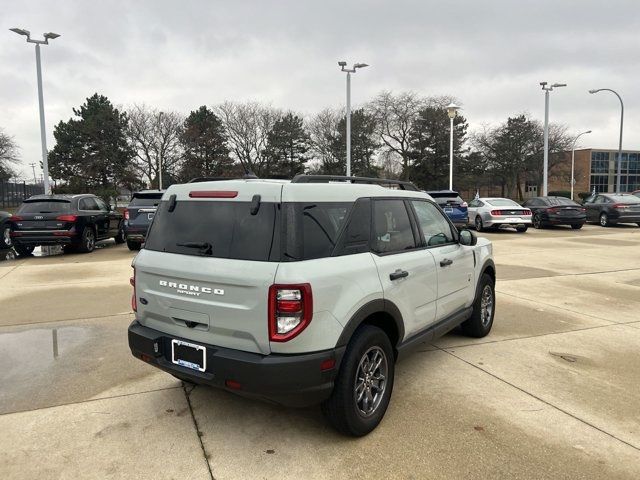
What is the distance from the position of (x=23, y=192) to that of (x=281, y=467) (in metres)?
40.7

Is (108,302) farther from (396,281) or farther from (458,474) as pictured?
(458,474)

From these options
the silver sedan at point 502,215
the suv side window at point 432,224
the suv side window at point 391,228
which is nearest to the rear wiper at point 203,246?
the suv side window at point 391,228

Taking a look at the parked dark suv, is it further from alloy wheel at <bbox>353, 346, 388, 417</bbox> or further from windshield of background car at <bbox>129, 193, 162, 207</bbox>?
alloy wheel at <bbox>353, 346, 388, 417</bbox>

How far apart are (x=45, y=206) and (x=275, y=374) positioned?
12.4 metres

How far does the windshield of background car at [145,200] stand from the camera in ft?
44.9

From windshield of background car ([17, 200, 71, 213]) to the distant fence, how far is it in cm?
2322

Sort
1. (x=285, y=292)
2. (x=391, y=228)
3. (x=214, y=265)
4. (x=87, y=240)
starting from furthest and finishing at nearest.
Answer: (x=87, y=240) < (x=391, y=228) < (x=214, y=265) < (x=285, y=292)

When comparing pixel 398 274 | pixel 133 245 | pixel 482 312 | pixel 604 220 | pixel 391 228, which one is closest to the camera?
pixel 398 274

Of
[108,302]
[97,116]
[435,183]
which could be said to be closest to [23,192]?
[97,116]

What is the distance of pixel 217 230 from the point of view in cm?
315

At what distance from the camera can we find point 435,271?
13.3ft

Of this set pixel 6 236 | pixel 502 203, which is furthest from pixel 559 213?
pixel 6 236

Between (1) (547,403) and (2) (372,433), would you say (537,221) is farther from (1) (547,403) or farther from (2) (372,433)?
(2) (372,433)

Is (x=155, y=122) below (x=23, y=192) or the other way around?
the other way around
